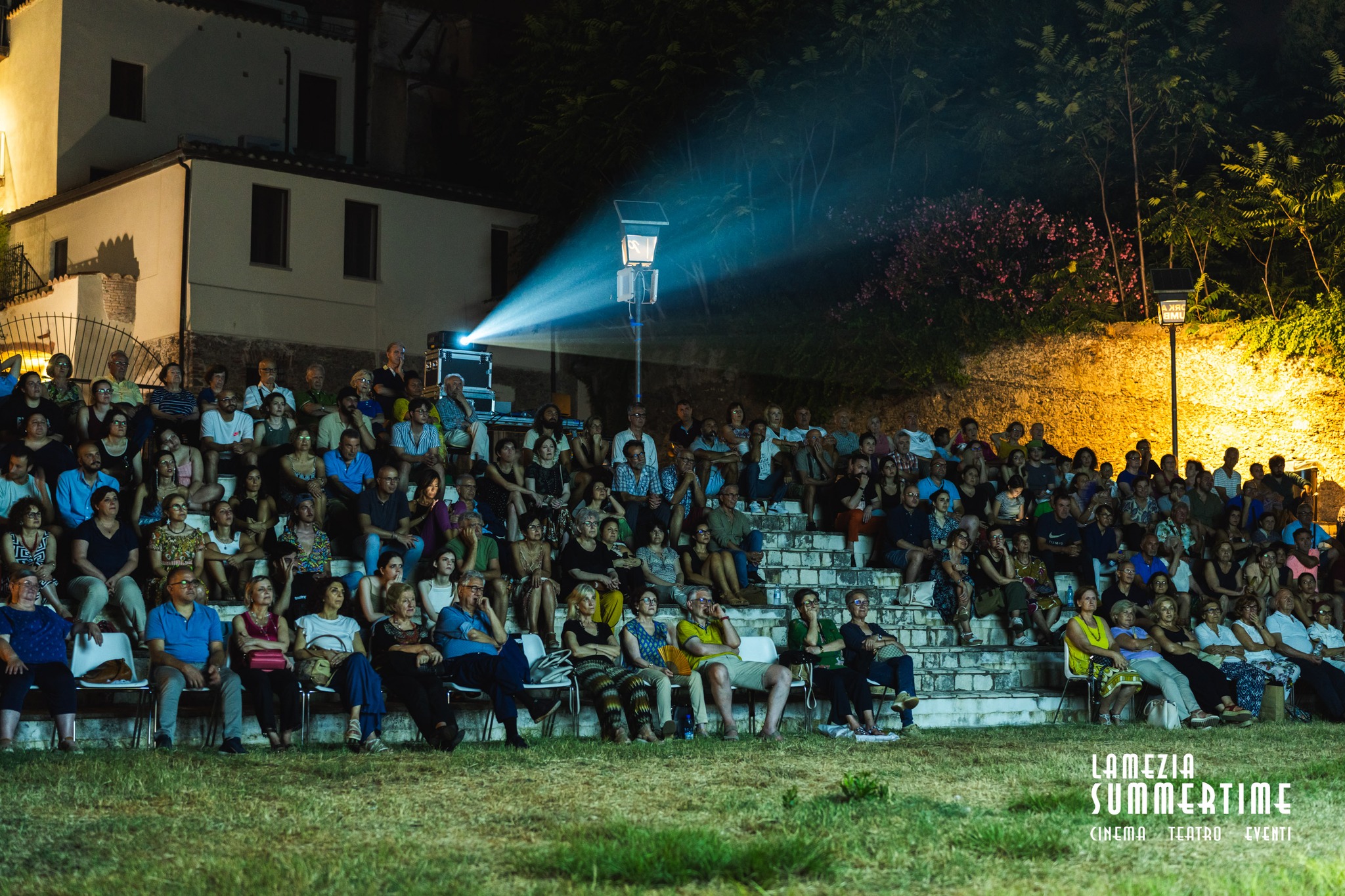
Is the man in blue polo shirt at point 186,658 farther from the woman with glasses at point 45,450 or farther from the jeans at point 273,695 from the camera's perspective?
the woman with glasses at point 45,450

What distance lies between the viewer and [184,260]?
2106 centimetres

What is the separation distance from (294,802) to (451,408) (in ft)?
22.6

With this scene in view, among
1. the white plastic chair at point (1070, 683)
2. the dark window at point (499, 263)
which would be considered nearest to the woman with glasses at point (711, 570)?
the white plastic chair at point (1070, 683)

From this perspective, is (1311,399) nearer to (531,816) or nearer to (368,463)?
(368,463)

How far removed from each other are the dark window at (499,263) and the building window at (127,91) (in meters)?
6.35

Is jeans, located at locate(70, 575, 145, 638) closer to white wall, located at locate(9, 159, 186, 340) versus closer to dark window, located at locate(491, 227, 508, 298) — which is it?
white wall, located at locate(9, 159, 186, 340)

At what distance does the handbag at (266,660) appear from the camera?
8.83 metres

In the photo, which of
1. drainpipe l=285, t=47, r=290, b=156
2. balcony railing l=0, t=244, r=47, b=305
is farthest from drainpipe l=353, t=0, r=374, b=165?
balcony railing l=0, t=244, r=47, b=305

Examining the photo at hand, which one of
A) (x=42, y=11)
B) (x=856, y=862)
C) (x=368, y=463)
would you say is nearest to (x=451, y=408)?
(x=368, y=463)

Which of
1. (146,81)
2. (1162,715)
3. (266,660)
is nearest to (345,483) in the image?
(266,660)

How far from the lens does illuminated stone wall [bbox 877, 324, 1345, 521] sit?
18.0m

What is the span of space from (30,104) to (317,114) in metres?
4.82

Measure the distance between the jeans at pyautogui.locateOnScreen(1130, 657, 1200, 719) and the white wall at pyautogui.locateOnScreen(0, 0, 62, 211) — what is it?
65.4 ft

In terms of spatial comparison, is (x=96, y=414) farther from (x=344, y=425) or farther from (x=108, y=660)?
(x=108, y=660)
